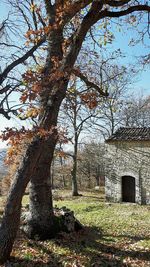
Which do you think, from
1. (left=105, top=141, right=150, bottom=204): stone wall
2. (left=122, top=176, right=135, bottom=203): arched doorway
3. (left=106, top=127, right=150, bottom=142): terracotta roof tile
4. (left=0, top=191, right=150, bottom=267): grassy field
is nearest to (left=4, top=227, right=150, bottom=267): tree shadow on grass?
(left=0, top=191, right=150, bottom=267): grassy field

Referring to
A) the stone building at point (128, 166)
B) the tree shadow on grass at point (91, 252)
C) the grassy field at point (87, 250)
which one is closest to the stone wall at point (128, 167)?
the stone building at point (128, 166)

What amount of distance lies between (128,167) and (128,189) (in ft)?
5.57

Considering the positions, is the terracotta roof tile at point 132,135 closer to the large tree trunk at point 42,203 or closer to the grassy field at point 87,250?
the grassy field at point 87,250

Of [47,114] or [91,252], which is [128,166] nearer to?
[91,252]

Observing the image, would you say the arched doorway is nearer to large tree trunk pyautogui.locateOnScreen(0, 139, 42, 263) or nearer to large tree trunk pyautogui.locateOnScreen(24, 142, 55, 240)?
large tree trunk pyautogui.locateOnScreen(24, 142, 55, 240)

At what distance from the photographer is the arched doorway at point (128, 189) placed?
72.0ft

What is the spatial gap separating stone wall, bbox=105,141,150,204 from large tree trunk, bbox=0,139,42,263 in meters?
16.5

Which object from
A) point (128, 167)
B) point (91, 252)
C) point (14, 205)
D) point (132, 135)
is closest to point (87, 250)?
point (91, 252)

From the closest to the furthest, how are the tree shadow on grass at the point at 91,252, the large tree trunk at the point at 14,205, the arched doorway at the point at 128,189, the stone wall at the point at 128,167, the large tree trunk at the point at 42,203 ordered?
the large tree trunk at the point at 14,205 → the tree shadow on grass at the point at 91,252 → the large tree trunk at the point at 42,203 → the stone wall at the point at 128,167 → the arched doorway at the point at 128,189

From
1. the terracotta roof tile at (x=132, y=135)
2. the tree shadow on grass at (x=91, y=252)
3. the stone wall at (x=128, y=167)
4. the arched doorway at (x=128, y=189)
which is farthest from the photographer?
the arched doorway at (x=128, y=189)

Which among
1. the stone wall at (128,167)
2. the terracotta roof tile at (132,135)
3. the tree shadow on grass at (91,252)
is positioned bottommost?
the tree shadow on grass at (91,252)

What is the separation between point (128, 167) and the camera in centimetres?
2205

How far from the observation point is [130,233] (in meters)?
10.1

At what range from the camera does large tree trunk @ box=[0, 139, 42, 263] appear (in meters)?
5.92
